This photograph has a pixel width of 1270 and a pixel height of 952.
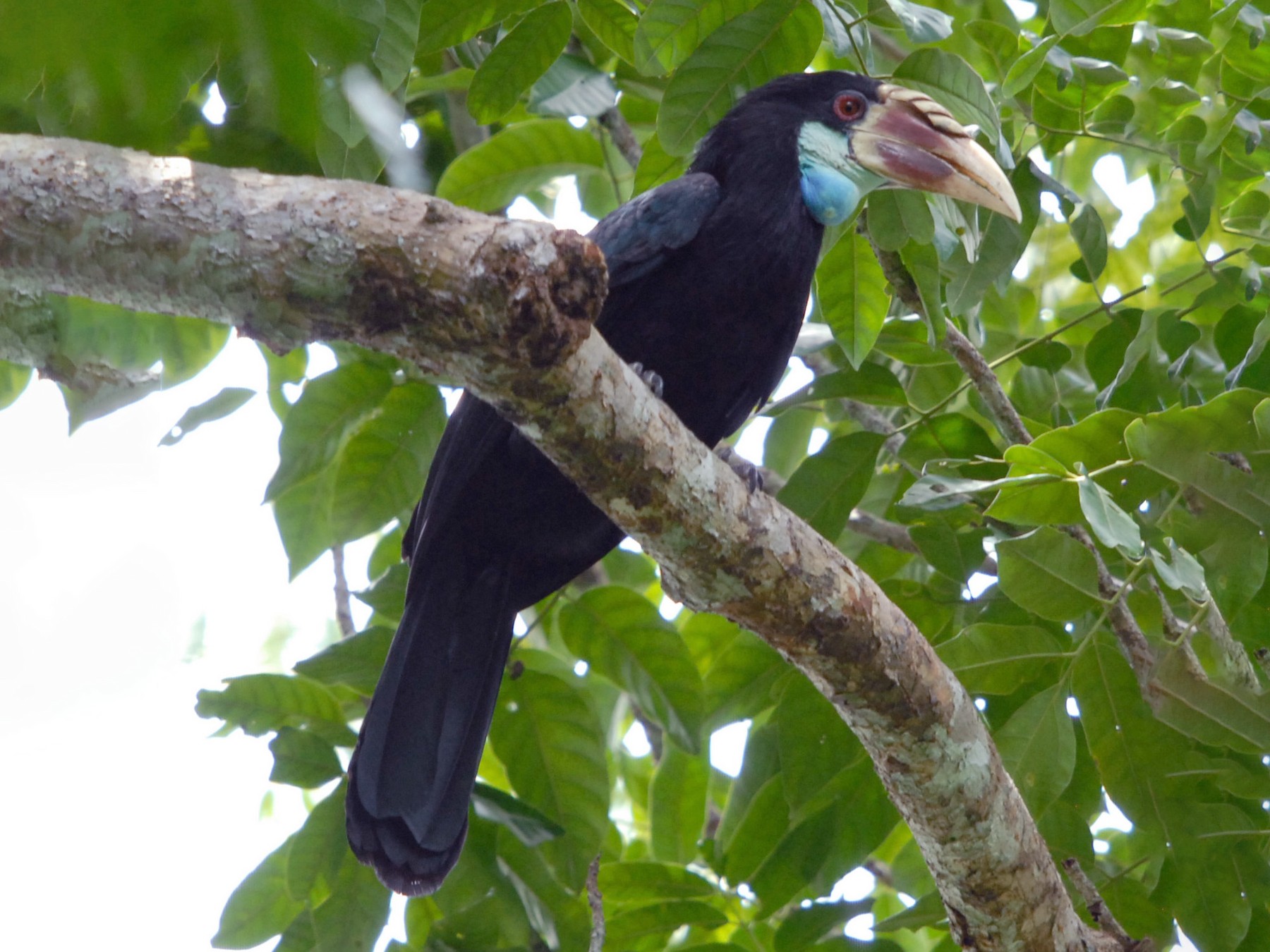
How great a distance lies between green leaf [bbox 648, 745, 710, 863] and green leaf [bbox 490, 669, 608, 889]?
17.3 inches

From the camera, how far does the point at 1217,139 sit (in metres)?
2.48

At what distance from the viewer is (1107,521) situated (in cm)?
183

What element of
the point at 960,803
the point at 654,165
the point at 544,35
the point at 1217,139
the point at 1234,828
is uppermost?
the point at 544,35

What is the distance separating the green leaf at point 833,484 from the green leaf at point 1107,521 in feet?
2.41

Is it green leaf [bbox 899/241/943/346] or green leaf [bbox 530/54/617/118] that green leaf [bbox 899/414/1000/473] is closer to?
green leaf [bbox 899/241/943/346]

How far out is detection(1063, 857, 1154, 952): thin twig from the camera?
2.44 metres

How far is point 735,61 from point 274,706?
1612 millimetres

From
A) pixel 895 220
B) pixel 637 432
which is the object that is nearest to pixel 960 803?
pixel 637 432

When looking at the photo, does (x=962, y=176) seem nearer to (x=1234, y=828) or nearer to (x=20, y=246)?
(x=1234, y=828)

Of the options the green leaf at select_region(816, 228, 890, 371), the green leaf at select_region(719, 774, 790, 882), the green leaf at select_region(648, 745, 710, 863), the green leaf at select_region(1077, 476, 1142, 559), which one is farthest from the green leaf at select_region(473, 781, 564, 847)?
the green leaf at select_region(1077, 476, 1142, 559)

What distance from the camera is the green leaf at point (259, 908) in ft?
8.59

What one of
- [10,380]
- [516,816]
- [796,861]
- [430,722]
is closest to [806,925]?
[796,861]

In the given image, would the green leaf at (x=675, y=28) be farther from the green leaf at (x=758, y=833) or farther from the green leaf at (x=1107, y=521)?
the green leaf at (x=758, y=833)

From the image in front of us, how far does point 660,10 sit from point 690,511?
1054 millimetres
